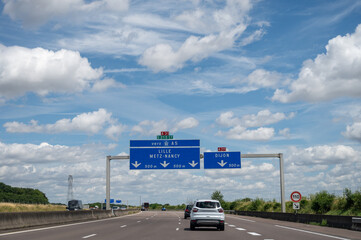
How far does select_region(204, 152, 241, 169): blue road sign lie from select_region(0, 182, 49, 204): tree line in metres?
124

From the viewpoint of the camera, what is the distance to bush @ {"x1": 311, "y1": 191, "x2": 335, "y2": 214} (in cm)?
4097

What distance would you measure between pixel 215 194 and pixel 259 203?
2781 inches

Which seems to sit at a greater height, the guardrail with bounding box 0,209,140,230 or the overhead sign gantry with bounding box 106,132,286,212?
the overhead sign gantry with bounding box 106,132,286,212

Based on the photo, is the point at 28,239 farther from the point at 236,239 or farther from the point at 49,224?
the point at 49,224

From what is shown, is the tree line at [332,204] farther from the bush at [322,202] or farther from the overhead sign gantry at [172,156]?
the overhead sign gantry at [172,156]

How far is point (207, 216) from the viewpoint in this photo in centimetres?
2350

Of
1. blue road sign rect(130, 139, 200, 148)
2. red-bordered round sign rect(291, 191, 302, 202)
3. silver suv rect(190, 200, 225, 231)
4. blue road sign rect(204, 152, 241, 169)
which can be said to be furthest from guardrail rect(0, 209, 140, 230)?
red-bordered round sign rect(291, 191, 302, 202)

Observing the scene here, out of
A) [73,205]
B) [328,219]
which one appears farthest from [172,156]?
[73,205]

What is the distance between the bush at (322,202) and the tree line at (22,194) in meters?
130

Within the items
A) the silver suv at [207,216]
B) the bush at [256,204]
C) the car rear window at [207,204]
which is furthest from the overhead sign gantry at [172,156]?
the bush at [256,204]

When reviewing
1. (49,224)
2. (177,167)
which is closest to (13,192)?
(177,167)

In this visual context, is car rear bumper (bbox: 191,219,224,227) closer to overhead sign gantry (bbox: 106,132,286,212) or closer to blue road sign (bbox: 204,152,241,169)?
overhead sign gantry (bbox: 106,132,286,212)

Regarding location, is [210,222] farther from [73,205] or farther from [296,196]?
[73,205]

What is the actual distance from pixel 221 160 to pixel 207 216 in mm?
22597
